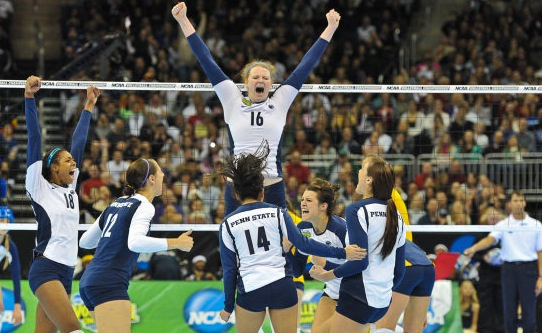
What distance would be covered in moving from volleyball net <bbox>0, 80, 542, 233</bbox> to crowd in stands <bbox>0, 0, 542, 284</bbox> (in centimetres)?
4

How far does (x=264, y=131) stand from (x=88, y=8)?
15.8 m

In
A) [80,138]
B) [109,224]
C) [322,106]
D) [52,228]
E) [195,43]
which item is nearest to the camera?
[109,224]

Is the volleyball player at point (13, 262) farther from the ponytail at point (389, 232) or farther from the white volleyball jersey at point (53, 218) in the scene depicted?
the ponytail at point (389, 232)

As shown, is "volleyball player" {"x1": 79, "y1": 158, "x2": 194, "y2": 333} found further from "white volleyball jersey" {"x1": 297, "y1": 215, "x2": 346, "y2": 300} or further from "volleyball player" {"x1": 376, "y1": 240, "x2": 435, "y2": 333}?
"volleyball player" {"x1": 376, "y1": 240, "x2": 435, "y2": 333}

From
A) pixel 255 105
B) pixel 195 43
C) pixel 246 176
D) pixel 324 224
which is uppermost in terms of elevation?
pixel 195 43

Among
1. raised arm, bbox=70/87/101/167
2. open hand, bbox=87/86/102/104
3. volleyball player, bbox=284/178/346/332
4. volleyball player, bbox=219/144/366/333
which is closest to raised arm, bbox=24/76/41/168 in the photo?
raised arm, bbox=70/87/101/167

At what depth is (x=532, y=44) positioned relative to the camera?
74.9 feet

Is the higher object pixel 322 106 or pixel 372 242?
pixel 322 106

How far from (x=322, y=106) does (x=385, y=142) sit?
4.95 feet

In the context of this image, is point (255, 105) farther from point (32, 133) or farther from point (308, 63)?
point (32, 133)

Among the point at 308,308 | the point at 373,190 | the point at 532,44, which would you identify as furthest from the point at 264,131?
the point at 532,44

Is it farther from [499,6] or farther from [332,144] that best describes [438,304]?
[499,6]

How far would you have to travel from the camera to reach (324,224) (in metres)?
8.85

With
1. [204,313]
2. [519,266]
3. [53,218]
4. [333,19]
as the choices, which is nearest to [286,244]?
[53,218]
